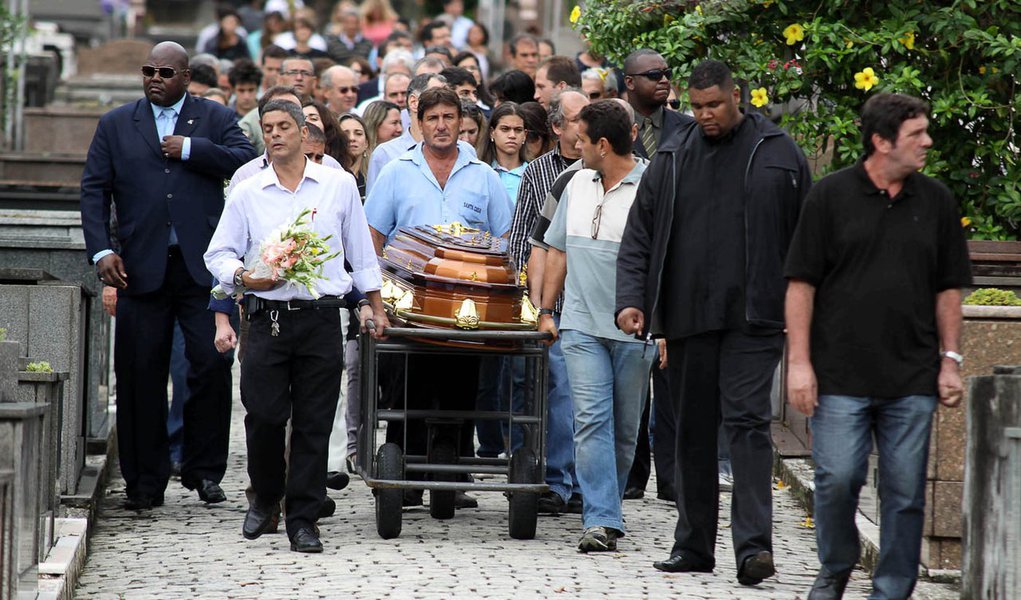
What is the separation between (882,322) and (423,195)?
334 centimetres

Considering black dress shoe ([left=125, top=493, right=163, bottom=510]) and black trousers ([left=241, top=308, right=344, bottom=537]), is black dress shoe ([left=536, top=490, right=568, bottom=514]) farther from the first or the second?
black dress shoe ([left=125, top=493, right=163, bottom=510])

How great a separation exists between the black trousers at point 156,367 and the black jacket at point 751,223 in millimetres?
2630

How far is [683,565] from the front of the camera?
822 centimetres

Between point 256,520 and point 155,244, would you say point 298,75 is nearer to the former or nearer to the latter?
point 155,244

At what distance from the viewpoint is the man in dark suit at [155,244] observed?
387 inches

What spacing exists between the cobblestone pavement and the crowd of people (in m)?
0.16

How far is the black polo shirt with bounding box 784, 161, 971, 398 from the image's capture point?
7.09m

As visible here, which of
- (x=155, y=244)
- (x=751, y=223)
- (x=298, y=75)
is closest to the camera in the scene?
(x=751, y=223)

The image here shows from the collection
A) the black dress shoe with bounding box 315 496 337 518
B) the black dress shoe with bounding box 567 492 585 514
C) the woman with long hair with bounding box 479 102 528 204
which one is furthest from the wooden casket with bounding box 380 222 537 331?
the woman with long hair with bounding box 479 102 528 204

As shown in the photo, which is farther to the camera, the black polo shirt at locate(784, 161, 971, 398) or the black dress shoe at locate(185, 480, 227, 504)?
the black dress shoe at locate(185, 480, 227, 504)

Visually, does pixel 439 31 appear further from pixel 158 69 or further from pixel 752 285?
pixel 752 285

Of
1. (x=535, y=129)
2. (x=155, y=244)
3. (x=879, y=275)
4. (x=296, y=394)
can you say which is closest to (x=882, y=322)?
(x=879, y=275)

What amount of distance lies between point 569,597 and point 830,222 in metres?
1.79

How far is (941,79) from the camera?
10906 mm
